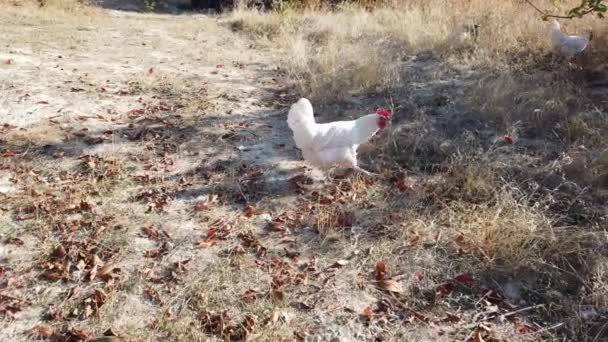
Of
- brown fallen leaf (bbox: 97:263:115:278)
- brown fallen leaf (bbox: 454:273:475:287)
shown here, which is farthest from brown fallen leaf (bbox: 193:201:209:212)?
brown fallen leaf (bbox: 454:273:475:287)

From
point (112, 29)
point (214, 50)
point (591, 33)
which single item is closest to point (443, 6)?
point (591, 33)

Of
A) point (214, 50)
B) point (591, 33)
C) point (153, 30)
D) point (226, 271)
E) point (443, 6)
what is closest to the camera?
point (226, 271)

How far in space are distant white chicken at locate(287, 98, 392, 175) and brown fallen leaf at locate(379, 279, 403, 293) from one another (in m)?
1.04

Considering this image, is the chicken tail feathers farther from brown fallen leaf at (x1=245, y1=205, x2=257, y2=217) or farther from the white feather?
the white feather

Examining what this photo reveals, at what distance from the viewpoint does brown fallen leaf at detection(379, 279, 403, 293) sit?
2.55 meters

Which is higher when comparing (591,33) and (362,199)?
(591,33)

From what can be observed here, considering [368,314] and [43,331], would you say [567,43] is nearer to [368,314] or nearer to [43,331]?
[368,314]

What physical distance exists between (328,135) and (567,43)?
10.9 ft

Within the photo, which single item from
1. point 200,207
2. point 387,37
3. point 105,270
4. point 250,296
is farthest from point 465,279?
point 387,37

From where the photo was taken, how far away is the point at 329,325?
7.69ft

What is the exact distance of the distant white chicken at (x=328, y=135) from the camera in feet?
10.9

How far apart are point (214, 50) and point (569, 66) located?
4.65m

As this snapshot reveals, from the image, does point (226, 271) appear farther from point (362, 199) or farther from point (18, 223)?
point (18, 223)

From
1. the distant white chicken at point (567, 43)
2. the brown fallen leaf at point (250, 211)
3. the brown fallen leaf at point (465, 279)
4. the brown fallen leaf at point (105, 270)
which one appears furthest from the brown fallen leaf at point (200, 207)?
the distant white chicken at point (567, 43)
